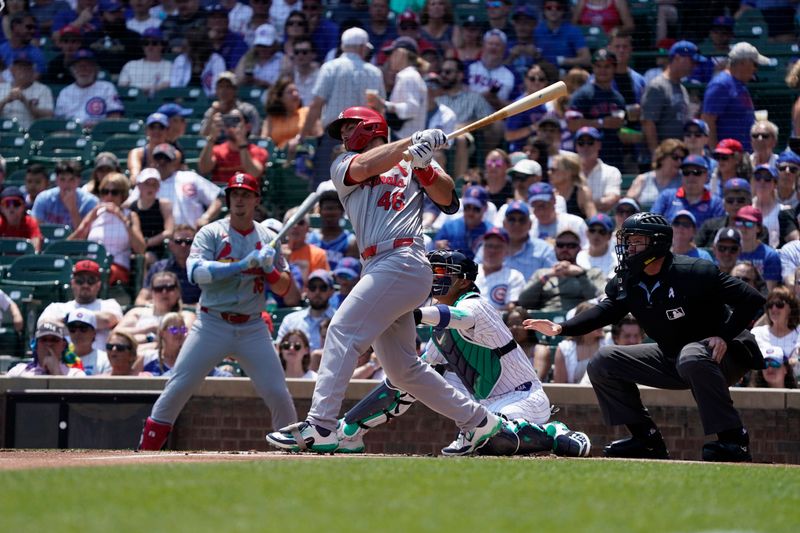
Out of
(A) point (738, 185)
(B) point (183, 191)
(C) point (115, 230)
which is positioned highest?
(A) point (738, 185)

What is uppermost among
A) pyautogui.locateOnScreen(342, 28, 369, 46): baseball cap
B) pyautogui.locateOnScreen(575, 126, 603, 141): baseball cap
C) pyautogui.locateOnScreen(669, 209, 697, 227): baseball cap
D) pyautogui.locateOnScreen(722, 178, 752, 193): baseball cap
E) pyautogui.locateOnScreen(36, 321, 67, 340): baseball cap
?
pyautogui.locateOnScreen(342, 28, 369, 46): baseball cap

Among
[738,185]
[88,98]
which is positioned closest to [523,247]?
[738,185]

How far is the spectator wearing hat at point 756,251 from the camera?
10.4m

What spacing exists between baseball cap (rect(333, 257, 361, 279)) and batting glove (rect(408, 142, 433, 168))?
4382 millimetres

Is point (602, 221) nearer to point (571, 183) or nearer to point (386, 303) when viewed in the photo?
point (571, 183)

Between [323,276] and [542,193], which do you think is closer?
[323,276]

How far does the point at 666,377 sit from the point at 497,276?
356 centimetres

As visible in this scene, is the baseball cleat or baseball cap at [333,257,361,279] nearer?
the baseball cleat

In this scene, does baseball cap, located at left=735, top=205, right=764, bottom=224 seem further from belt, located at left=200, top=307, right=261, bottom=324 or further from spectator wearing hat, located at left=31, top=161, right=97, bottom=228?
spectator wearing hat, located at left=31, top=161, right=97, bottom=228

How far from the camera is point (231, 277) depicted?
839 centimetres

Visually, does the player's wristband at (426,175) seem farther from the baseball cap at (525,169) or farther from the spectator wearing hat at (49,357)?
the baseball cap at (525,169)

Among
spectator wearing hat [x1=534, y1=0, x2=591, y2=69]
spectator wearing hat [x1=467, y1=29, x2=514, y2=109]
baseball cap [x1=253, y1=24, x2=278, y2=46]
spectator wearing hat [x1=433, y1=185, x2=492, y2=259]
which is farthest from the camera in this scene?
baseball cap [x1=253, y1=24, x2=278, y2=46]

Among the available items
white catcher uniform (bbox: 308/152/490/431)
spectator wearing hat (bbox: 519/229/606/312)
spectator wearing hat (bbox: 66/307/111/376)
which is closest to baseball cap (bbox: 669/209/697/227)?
spectator wearing hat (bbox: 519/229/606/312)

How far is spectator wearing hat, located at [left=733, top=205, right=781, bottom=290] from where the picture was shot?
10.4 meters
